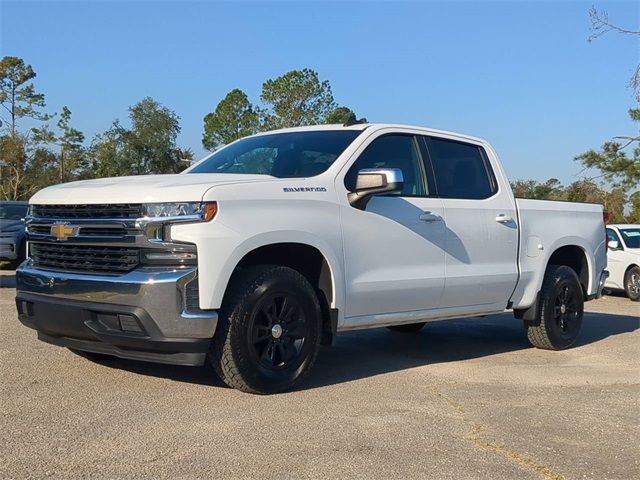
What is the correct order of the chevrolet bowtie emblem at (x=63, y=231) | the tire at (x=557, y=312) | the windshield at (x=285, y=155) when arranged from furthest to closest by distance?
the tire at (x=557, y=312) < the windshield at (x=285, y=155) < the chevrolet bowtie emblem at (x=63, y=231)

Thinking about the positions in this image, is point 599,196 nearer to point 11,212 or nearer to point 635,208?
point 635,208

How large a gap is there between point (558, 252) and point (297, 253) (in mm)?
3576

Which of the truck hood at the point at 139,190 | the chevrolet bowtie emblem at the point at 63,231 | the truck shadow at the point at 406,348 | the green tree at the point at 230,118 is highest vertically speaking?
the green tree at the point at 230,118

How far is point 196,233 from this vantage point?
464 centimetres

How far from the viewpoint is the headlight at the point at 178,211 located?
466cm

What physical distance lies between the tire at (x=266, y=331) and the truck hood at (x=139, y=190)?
0.63 m

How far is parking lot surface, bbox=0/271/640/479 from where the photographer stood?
3.72 metres

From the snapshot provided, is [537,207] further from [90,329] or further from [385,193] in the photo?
[90,329]

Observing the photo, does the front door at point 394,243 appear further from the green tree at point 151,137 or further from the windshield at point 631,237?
the green tree at point 151,137

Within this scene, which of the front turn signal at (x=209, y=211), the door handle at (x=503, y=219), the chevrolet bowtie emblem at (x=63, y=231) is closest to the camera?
the front turn signal at (x=209, y=211)

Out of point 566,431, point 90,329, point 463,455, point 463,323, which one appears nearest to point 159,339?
point 90,329

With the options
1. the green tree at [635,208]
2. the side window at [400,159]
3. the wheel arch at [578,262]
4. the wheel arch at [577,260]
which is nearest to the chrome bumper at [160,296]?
the side window at [400,159]

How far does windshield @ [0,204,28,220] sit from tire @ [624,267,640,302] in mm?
12080

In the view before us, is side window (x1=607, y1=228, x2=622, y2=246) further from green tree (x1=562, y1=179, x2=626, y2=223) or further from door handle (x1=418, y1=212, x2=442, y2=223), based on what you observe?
green tree (x1=562, y1=179, x2=626, y2=223)
